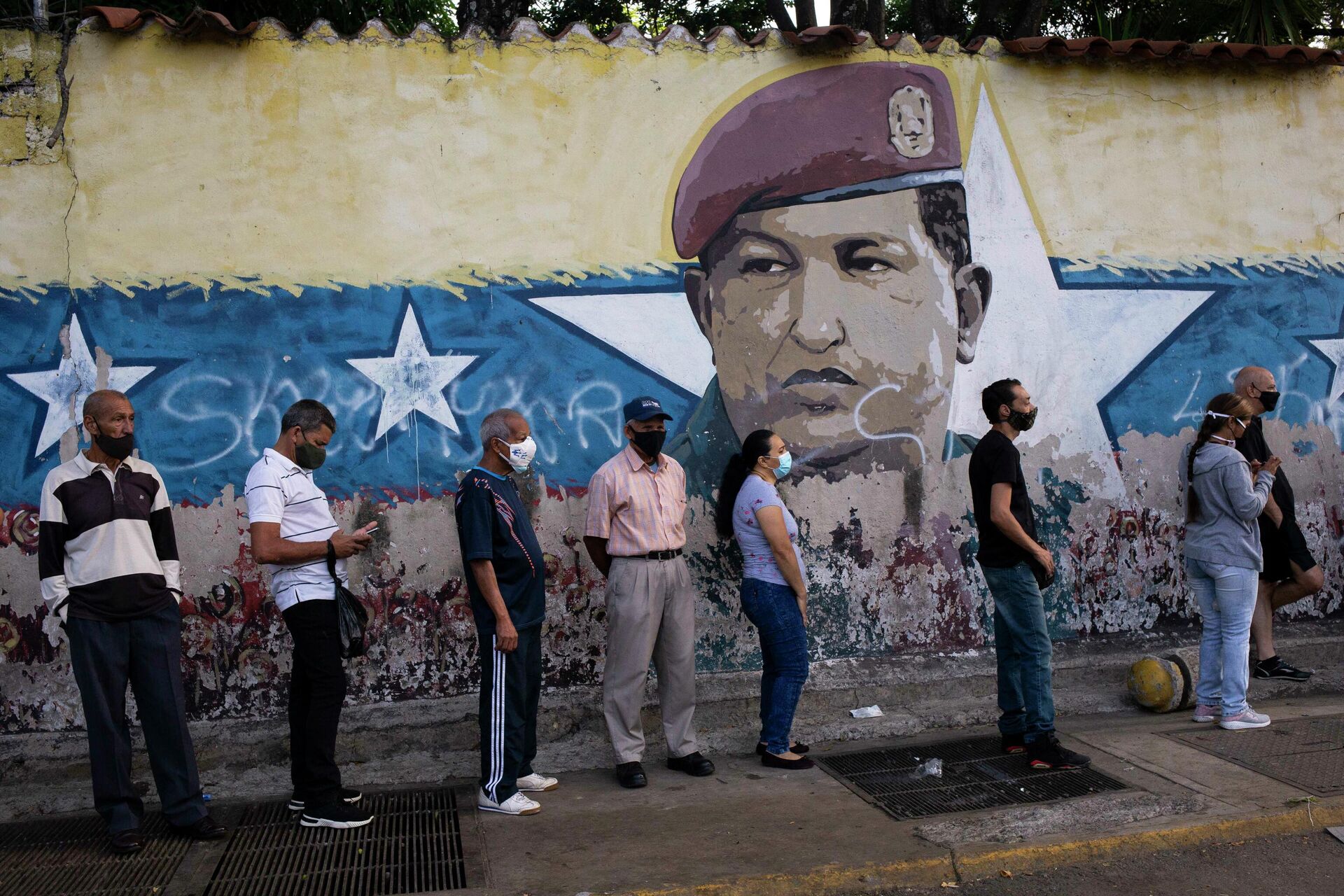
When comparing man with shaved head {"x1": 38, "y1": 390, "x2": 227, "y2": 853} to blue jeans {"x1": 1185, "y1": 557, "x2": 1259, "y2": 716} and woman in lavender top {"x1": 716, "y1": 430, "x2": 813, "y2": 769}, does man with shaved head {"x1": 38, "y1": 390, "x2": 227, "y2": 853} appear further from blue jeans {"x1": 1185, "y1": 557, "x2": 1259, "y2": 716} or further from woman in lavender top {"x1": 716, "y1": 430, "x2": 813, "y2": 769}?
blue jeans {"x1": 1185, "y1": 557, "x2": 1259, "y2": 716}

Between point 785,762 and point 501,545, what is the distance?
1.86 metres

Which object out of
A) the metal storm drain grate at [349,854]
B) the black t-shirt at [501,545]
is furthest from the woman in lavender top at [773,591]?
the metal storm drain grate at [349,854]

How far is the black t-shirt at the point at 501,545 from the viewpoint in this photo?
4.98 m

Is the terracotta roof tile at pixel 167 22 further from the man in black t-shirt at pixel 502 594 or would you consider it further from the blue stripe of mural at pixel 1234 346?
the blue stripe of mural at pixel 1234 346

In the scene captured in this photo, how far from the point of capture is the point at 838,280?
6496 mm

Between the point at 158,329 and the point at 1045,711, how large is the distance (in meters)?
4.76

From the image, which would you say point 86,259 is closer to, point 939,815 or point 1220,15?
point 939,815

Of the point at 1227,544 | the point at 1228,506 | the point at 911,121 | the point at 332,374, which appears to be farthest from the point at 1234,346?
the point at 332,374

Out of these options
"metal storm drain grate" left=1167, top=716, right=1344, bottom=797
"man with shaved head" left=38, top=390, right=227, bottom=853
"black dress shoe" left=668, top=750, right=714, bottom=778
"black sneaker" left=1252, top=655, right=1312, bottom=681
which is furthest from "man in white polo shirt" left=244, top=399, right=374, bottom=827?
"black sneaker" left=1252, top=655, right=1312, bottom=681

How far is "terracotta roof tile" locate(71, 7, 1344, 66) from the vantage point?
5633mm

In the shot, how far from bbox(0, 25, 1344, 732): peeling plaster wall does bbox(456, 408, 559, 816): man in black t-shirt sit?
0.83 meters

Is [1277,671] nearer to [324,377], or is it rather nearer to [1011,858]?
[1011,858]

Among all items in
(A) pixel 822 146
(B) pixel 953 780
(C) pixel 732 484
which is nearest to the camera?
(B) pixel 953 780

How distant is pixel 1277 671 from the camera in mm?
6758
